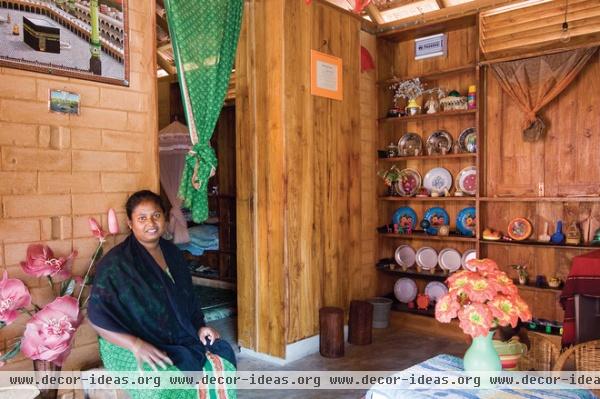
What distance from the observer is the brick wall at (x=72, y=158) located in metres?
2.20

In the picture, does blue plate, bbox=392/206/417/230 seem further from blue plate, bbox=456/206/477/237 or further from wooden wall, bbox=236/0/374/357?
wooden wall, bbox=236/0/374/357

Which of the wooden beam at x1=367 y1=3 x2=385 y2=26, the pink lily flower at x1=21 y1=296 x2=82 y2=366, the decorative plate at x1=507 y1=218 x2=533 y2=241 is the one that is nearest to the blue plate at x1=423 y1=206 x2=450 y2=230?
the decorative plate at x1=507 y1=218 x2=533 y2=241

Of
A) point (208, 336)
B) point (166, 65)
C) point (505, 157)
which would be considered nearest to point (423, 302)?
point (505, 157)

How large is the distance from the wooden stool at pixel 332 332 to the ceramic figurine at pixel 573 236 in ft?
6.38

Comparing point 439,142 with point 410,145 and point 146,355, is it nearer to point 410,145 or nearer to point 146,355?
point 410,145

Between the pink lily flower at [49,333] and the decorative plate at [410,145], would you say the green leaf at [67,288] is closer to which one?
the pink lily flower at [49,333]

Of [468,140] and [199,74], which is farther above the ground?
[199,74]

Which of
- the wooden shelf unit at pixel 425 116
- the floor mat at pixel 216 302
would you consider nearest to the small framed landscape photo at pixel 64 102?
the floor mat at pixel 216 302

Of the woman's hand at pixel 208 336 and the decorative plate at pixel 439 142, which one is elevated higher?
the decorative plate at pixel 439 142

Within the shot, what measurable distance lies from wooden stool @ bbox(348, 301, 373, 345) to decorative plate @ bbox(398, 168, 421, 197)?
1347mm

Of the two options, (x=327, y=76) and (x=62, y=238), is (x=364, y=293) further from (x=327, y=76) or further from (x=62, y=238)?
(x=62, y=238)

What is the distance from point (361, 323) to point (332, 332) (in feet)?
1.37

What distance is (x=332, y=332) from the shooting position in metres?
3.80

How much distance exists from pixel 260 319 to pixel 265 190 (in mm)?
1041
